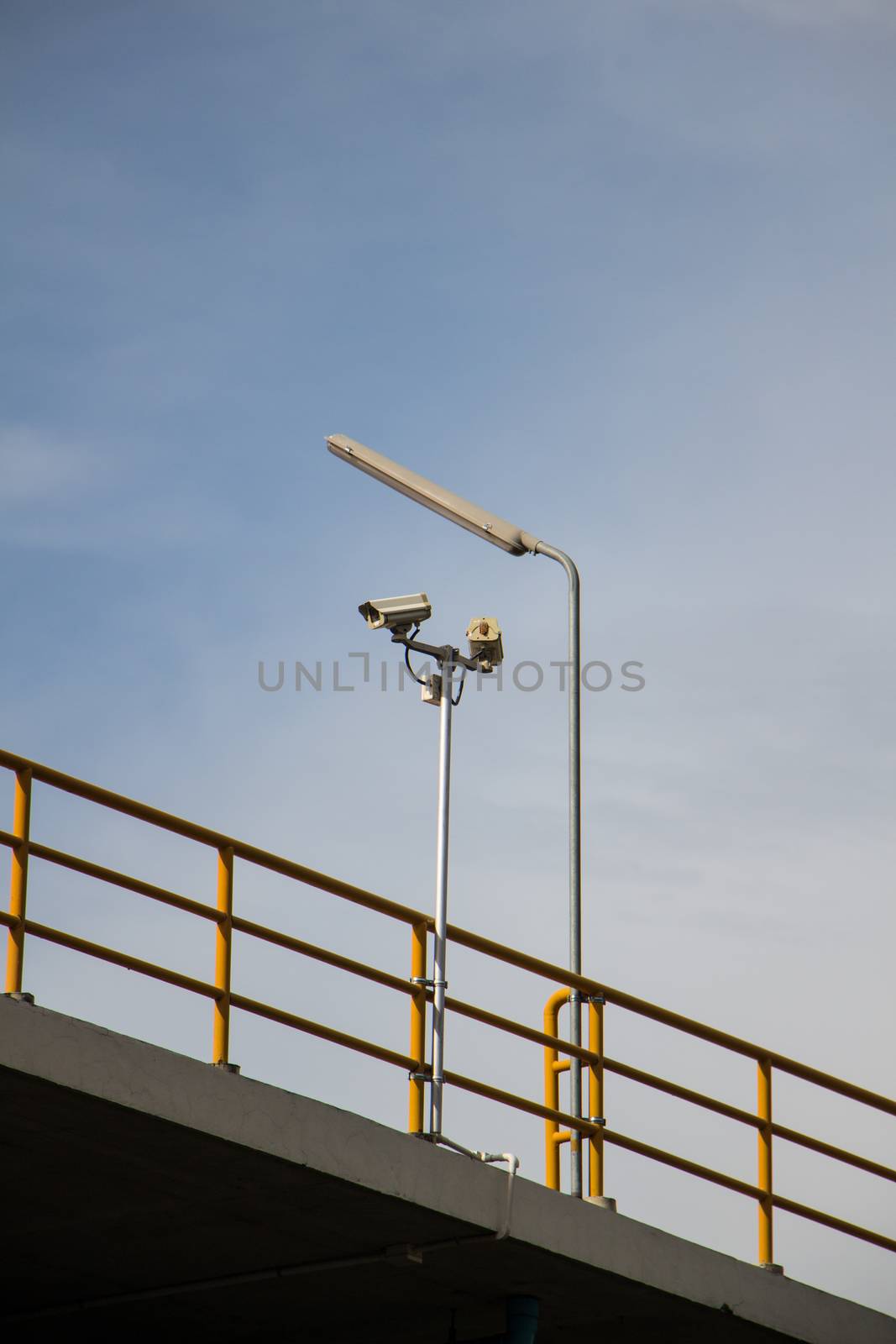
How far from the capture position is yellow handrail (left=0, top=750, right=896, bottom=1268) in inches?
325

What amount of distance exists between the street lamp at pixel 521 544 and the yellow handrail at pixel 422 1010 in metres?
1.14

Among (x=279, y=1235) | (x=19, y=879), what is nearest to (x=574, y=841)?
(x=279, y=1235)

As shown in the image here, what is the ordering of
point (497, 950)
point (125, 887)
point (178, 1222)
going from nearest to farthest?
point (125, 887), point (178, 1222), point (497, 950)

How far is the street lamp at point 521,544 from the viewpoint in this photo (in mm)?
12023

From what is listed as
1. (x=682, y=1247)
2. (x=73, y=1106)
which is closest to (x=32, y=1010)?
(x=73, y=1106)

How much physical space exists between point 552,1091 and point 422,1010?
1384 millimetres

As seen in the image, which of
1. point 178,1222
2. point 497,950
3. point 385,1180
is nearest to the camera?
point 385,1180

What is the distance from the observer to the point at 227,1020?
8.64 m

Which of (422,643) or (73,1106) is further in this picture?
(422,643)

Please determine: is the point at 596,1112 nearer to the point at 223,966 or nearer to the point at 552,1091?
the point at 552,1091

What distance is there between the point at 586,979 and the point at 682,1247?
1660 mm

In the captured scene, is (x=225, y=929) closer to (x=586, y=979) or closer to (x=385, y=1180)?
(x=385, y=1180)

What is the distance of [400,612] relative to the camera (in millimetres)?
10719

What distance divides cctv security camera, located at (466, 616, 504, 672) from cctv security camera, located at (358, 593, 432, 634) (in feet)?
1.06
